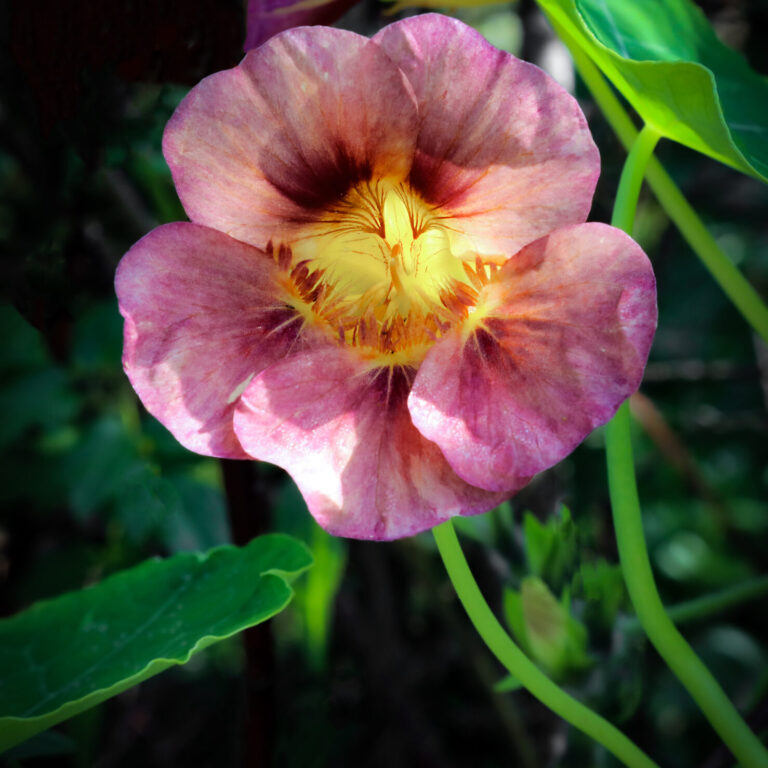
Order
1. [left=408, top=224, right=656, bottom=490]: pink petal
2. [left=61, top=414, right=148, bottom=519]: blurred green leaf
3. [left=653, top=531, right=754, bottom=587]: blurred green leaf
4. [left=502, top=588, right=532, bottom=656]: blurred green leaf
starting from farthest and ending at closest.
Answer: [left=653, top=531, right=754, bottom=587]: blurred green leaf → [left=61, top=414, right=148, bottom=519]: blurred green leaf → [left=502, top=588, right=532, bottom=656]: blurred green leaf → [left=408, top=224, right=656, bottom=490]: pink petal

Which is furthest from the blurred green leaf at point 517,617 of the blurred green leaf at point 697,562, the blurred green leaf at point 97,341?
the blurred green leaf at point 697,562

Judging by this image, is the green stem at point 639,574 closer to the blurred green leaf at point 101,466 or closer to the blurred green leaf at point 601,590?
the blurred green leaf at point 601,590

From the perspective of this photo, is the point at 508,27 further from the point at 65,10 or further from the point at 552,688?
the point at 552,688

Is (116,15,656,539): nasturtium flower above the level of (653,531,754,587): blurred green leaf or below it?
above

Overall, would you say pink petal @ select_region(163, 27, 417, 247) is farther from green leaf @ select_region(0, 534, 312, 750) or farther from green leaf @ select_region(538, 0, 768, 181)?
green leaf @ select_region(0, 534, 312, 750)

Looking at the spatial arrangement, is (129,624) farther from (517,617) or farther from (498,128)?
(498,128)

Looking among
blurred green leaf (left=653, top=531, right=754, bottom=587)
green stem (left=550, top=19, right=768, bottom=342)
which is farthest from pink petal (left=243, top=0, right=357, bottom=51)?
blurred green leaf (left=653, top=531, right=754, bottom=587)
